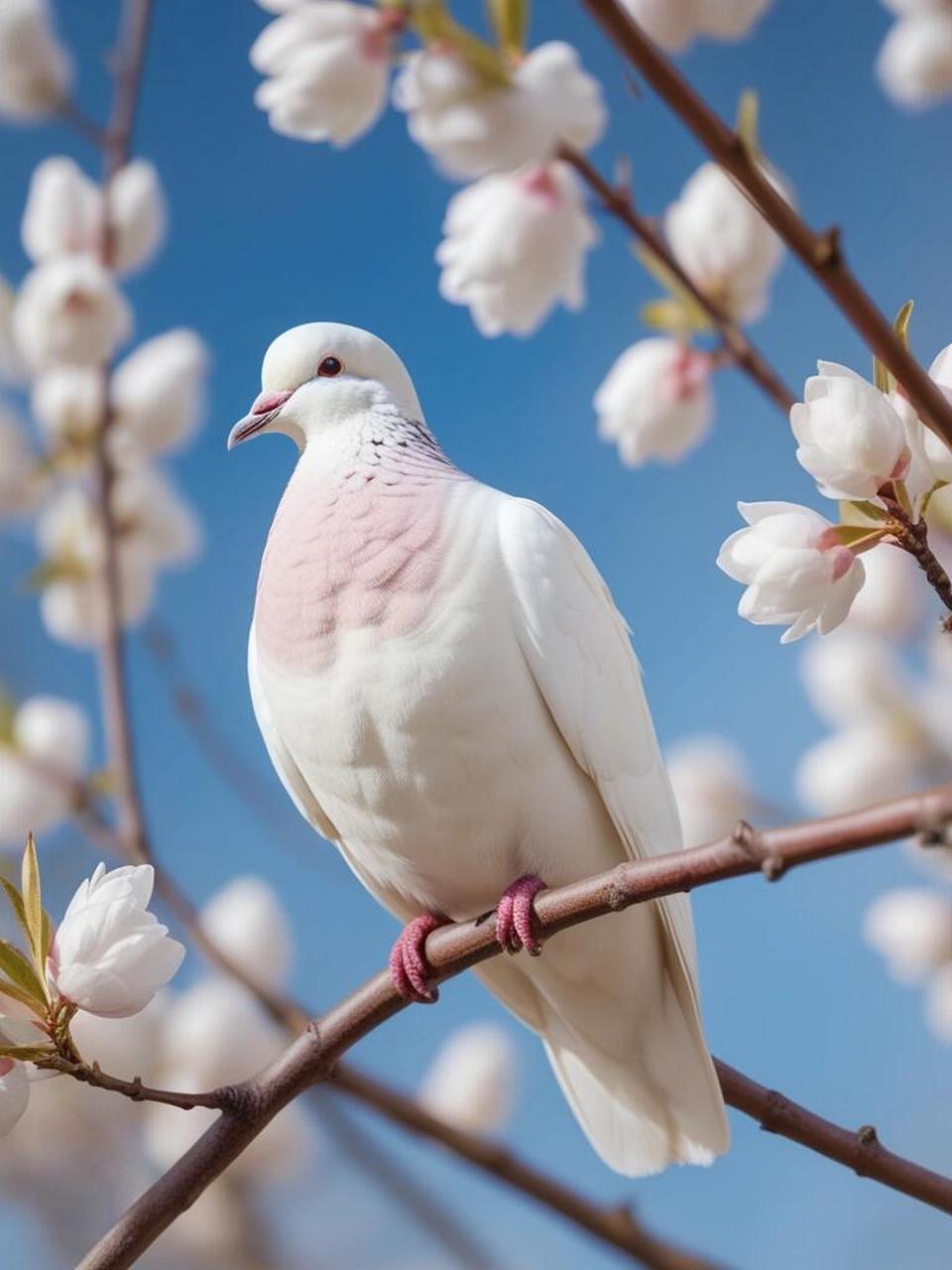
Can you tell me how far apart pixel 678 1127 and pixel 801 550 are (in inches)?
27.8

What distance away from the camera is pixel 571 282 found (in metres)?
1.28

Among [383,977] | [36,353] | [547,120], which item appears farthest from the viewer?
[36,353]

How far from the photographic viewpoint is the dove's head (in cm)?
125

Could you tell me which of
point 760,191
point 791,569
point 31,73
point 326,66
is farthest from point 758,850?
point 31,73

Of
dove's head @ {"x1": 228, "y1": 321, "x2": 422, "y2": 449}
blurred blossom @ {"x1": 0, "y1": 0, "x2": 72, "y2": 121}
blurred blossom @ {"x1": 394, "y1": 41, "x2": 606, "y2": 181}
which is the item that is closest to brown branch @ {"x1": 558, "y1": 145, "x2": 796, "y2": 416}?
blurred blossom @ {"x1": 394, "y1": 41, "x2": 606, "y2": 181}

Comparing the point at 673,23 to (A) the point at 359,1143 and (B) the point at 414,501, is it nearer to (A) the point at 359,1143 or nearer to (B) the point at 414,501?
(B) the point at 414,501

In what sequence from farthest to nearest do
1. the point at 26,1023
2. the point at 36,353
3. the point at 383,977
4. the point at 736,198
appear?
the point at 36,353
the point at 736,198
the point at 383,977
the point at 26,1023

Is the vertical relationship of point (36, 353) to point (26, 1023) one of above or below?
above

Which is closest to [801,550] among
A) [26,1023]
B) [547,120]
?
[547,120]

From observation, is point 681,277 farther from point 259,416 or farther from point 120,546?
point 120,546

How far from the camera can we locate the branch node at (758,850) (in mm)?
696

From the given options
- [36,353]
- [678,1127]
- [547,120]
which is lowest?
[678,1127]

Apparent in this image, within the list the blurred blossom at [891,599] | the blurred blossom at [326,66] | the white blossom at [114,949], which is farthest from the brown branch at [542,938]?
the blurred blossom at [891,599]

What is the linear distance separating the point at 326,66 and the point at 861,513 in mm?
444
